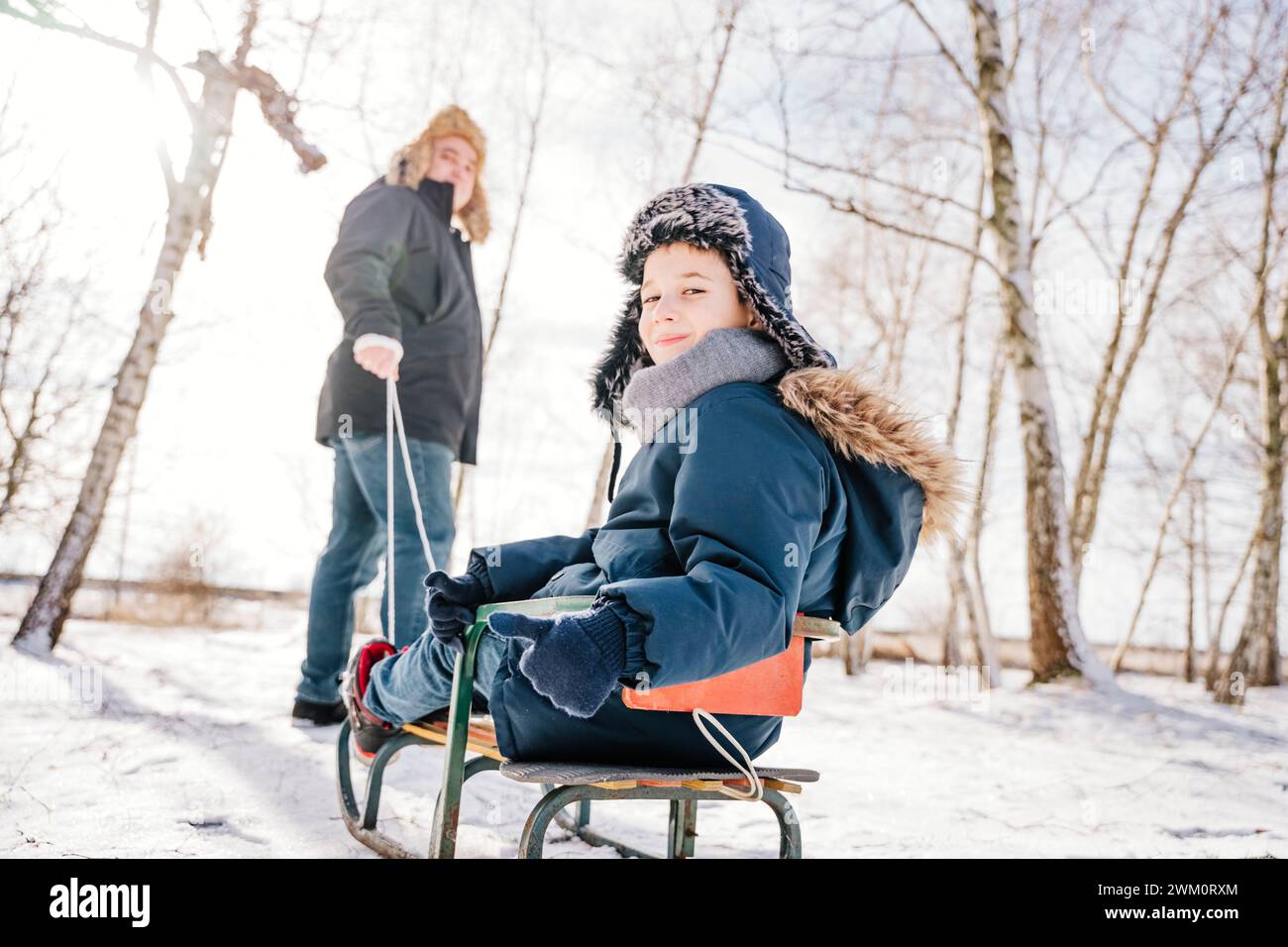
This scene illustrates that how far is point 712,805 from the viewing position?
3070 millimetres

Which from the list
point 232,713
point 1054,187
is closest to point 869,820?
point 232,713

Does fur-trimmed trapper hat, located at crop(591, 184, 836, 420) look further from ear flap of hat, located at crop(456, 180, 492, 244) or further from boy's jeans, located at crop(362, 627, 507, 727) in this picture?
ear flap of hat, located at crop(456, 180, 492, 244)

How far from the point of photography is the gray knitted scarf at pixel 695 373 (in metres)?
1.71

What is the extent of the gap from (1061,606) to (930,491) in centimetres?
473

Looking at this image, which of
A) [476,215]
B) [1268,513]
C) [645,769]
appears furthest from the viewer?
[1268,513]

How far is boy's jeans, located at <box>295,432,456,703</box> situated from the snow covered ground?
358 millimetres

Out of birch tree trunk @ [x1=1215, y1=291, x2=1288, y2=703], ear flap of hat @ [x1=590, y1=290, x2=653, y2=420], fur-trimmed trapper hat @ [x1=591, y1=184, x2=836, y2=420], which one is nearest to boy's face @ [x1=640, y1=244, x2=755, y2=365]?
fur-trimmed trapper hat @ [x1=591, y1=184, x2=836, y2=420]

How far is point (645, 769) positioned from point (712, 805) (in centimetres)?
175

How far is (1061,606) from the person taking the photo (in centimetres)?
577

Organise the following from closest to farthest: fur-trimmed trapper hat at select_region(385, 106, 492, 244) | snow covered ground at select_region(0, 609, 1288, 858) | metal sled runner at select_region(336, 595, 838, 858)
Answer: metal sled runner at select_region(336, 595, 838, 858)
snow covered ground at select_region(0, 609, 1288, 858)
fur-trimmed trapper hat at select_region(385, 106, 492, 244)

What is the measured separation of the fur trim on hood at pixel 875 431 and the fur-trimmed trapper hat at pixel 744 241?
0.16 metres

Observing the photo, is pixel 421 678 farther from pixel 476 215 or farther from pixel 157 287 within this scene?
pixel 157 287

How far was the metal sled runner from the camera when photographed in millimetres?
1394

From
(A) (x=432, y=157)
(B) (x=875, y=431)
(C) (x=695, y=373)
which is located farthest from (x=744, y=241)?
(A) (x=432, y=157)
